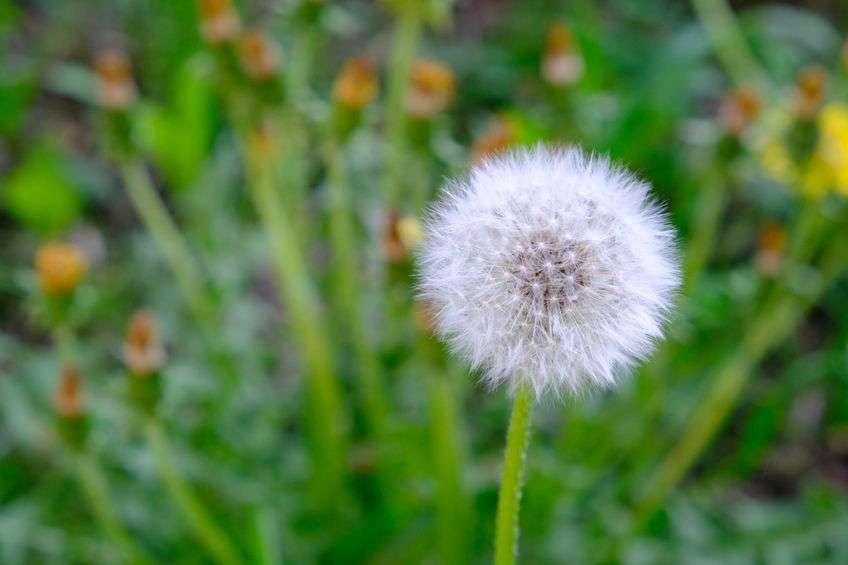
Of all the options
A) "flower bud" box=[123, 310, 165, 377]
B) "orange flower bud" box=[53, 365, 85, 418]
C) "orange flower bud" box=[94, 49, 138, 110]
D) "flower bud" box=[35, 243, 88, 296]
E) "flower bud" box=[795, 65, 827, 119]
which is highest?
"orange flower bud" box=[94, 49, 138, 110]

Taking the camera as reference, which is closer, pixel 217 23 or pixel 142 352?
pixel 142 352

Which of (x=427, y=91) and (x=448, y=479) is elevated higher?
(x=427, y=91)

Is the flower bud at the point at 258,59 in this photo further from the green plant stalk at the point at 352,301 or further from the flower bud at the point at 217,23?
the green plant stalk at the point at 352,301

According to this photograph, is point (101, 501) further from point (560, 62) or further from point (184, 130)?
point (560, 62)

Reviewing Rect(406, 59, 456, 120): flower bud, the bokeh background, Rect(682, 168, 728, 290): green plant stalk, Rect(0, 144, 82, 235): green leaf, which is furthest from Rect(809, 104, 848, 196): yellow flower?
Rect(0, 144, 82, 235): green leaf

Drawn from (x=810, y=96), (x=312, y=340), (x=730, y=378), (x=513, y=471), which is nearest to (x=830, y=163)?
(x=810, y=96)

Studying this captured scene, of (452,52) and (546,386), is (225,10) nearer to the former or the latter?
(546,386)

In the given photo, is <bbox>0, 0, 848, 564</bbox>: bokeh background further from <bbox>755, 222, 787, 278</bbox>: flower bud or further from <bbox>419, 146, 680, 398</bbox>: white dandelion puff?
<bbox>419, 146, 680, 398</bbox>: white dandelion puff
